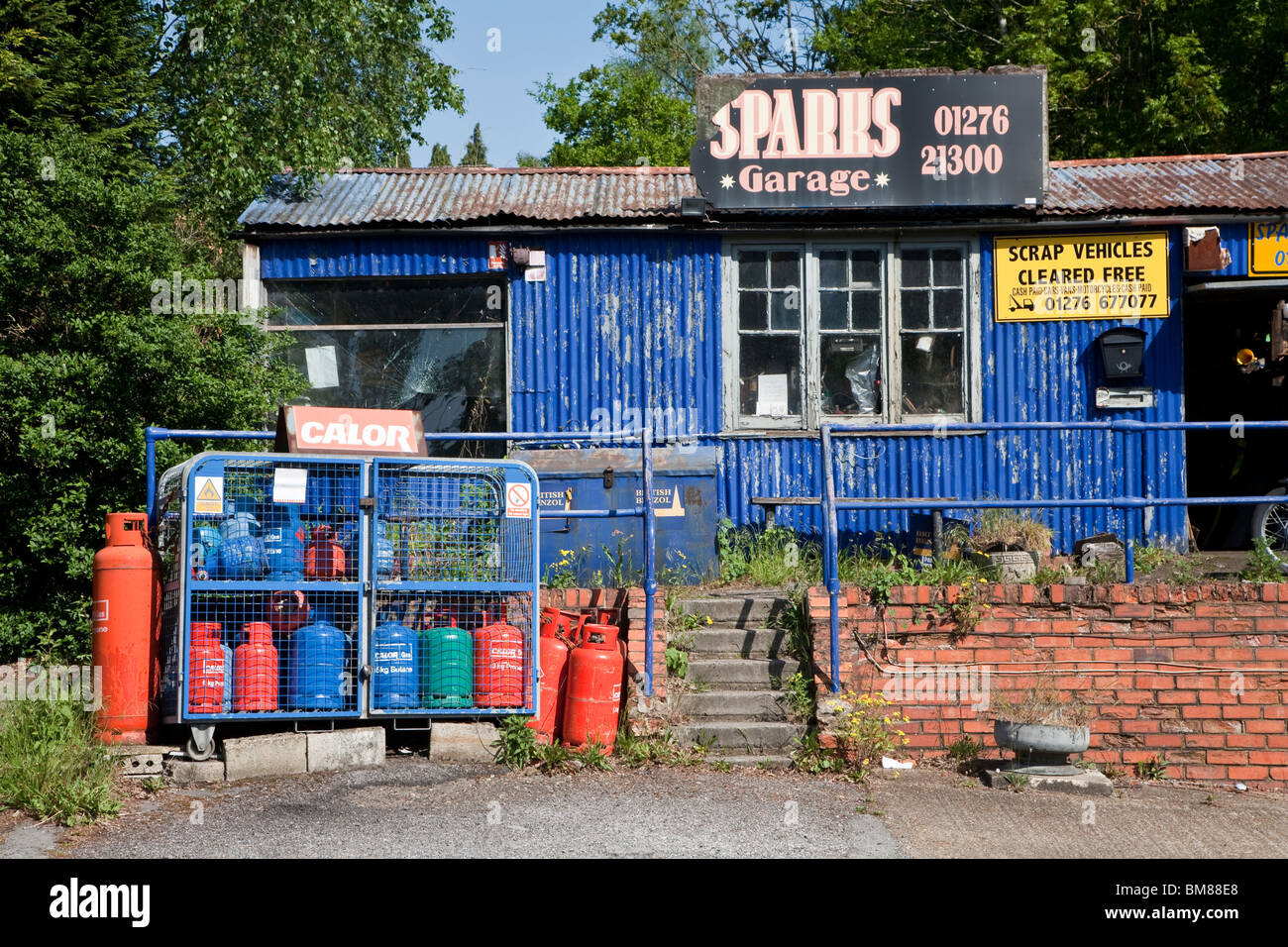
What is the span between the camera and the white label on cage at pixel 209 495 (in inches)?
289

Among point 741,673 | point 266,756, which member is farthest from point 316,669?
point 741,673

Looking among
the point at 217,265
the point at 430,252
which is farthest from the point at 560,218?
the point at 217,265

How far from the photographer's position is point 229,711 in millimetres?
7367

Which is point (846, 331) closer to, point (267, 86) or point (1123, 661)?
point (1123, 661)

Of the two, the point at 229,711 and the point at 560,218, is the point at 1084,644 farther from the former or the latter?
the point at 560,218

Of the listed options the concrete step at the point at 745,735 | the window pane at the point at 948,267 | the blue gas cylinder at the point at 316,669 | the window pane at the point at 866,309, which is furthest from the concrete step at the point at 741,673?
the window pane at the point at 948,267

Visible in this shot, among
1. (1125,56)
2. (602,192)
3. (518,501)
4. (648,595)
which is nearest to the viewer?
(518,501)

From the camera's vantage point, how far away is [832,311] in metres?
11.9

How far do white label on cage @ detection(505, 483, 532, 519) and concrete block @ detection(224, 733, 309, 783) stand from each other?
1.83 m

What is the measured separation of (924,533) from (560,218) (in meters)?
4.41

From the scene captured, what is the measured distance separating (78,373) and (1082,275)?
8884 mm

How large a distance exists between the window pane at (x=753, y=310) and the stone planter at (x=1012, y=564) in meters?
3.28

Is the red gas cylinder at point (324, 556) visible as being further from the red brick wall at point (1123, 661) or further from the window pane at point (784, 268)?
the window pane at point (784, 268)

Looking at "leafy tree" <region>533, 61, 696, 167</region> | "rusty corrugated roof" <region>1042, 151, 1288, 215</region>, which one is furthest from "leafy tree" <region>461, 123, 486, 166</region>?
"rusty corrugated roof" <region>1042, 151, 1288, 215</region>
